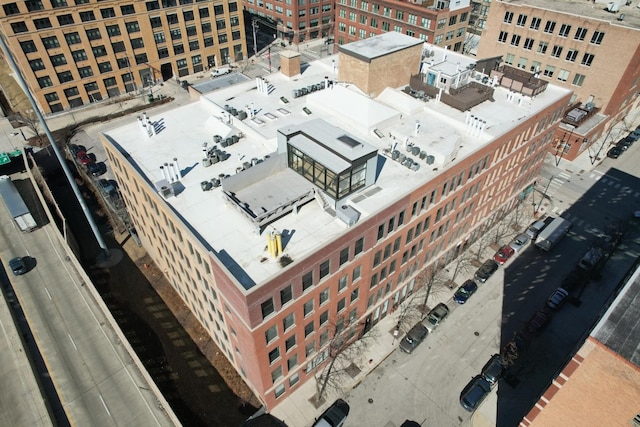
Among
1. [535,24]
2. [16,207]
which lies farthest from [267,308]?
[535,24]

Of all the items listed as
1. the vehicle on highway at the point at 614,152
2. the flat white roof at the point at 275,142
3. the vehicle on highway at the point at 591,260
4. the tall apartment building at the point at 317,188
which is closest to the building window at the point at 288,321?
the tall apartment building at the point at 317,188

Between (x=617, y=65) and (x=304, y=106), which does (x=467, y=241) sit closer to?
(x=304, y=106)

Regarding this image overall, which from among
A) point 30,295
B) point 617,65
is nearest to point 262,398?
point 30,295

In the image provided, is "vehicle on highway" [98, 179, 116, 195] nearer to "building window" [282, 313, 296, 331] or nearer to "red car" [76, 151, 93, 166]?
"red car" [76, 151, 93, 166]

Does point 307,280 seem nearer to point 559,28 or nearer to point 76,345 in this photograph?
point 76,345

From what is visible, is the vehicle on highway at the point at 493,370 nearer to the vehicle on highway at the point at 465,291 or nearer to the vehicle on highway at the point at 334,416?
the vehicle on highway at the point at 465,291

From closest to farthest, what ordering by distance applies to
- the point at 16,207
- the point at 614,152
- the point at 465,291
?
the point at 465,291 < the point at 16,207 < the point at 614,152

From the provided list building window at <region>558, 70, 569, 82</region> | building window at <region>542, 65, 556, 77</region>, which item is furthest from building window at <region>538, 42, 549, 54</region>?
building window at <region>558, 70, 569, 82</region>

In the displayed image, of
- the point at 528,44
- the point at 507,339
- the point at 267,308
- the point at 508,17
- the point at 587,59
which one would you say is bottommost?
the point at 507,339
